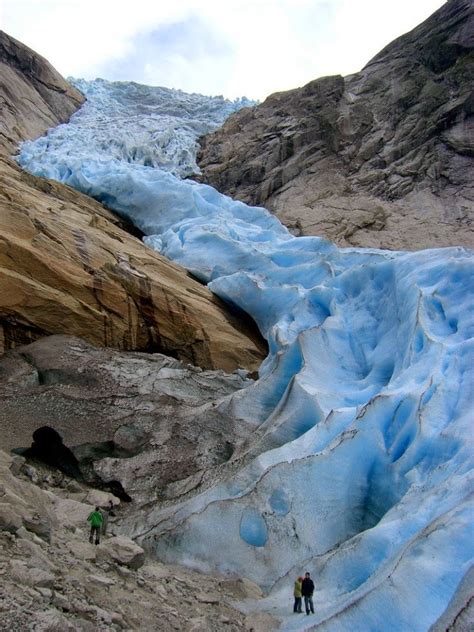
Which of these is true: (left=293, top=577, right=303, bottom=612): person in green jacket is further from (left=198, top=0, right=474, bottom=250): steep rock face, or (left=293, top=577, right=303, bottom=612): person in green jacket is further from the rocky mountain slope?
(left=198, top=0, right=474, bottom=250): steep rock face

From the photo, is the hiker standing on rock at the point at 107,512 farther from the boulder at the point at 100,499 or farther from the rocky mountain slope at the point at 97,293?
the rocky mountain slope at the point at 97,293

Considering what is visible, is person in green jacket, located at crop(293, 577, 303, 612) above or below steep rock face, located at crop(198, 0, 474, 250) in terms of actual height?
below

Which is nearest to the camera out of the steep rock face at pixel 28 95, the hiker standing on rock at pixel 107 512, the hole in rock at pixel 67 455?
the hiker standing on rock at pixel 107 512

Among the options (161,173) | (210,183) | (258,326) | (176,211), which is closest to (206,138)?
(210,183)

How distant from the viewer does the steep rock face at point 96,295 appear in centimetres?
853

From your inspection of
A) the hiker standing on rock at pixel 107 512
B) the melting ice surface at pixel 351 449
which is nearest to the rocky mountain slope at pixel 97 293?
the melting ice surface at pixel 351 449

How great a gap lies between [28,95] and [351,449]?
20087mm

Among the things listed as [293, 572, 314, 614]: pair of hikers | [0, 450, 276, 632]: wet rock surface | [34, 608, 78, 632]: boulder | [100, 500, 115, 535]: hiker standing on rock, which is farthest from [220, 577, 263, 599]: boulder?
[34, 608, 78, 632]: boulder

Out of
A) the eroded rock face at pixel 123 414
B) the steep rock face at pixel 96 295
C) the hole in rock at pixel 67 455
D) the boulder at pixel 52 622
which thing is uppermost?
the steep rock face at pixel 96 295

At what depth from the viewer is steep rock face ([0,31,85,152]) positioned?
65.5ft

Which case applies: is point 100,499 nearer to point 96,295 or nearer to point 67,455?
point 67,455

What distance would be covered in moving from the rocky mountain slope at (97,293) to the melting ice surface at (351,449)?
0.83 meters

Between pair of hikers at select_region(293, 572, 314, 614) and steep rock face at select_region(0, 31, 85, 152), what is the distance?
643 inches

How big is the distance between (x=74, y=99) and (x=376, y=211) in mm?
15216
